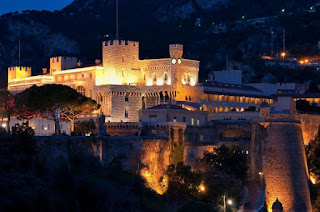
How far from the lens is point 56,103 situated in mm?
85188

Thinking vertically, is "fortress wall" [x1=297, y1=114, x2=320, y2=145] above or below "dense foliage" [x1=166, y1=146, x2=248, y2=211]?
above

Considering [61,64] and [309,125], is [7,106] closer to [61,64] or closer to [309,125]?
[61,64]

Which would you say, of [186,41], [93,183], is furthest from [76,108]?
[186,41]

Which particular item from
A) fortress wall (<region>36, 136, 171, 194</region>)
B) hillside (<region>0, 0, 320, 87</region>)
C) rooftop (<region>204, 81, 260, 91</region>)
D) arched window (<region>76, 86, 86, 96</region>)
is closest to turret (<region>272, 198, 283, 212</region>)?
fortress wall (<region>36, 136, 171, 194</region>)

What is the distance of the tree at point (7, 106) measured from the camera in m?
93.5

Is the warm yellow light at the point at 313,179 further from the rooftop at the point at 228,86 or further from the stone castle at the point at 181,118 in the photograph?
the rooftop at the point at 228,86

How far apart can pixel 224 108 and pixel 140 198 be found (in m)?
41.8

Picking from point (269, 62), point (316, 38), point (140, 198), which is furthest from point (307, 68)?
point (140, 198)

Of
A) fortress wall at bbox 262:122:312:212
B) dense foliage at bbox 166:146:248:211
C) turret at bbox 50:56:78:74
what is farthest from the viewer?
turret at bbox 50:56:78:74

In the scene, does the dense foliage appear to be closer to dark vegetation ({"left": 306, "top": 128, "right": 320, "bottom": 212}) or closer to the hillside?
dark vegetation ({"left": 306, "top": 128, "right": 320, "bottom": 212})

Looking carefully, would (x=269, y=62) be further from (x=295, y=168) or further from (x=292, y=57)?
(x=295, y=168)

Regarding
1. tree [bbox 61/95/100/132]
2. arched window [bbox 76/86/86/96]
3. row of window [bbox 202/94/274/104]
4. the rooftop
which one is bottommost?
tree [bbox 61/95/100/132]

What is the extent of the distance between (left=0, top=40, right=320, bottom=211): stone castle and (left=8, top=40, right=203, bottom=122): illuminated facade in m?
0.12

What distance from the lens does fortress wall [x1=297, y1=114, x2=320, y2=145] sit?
299ft
